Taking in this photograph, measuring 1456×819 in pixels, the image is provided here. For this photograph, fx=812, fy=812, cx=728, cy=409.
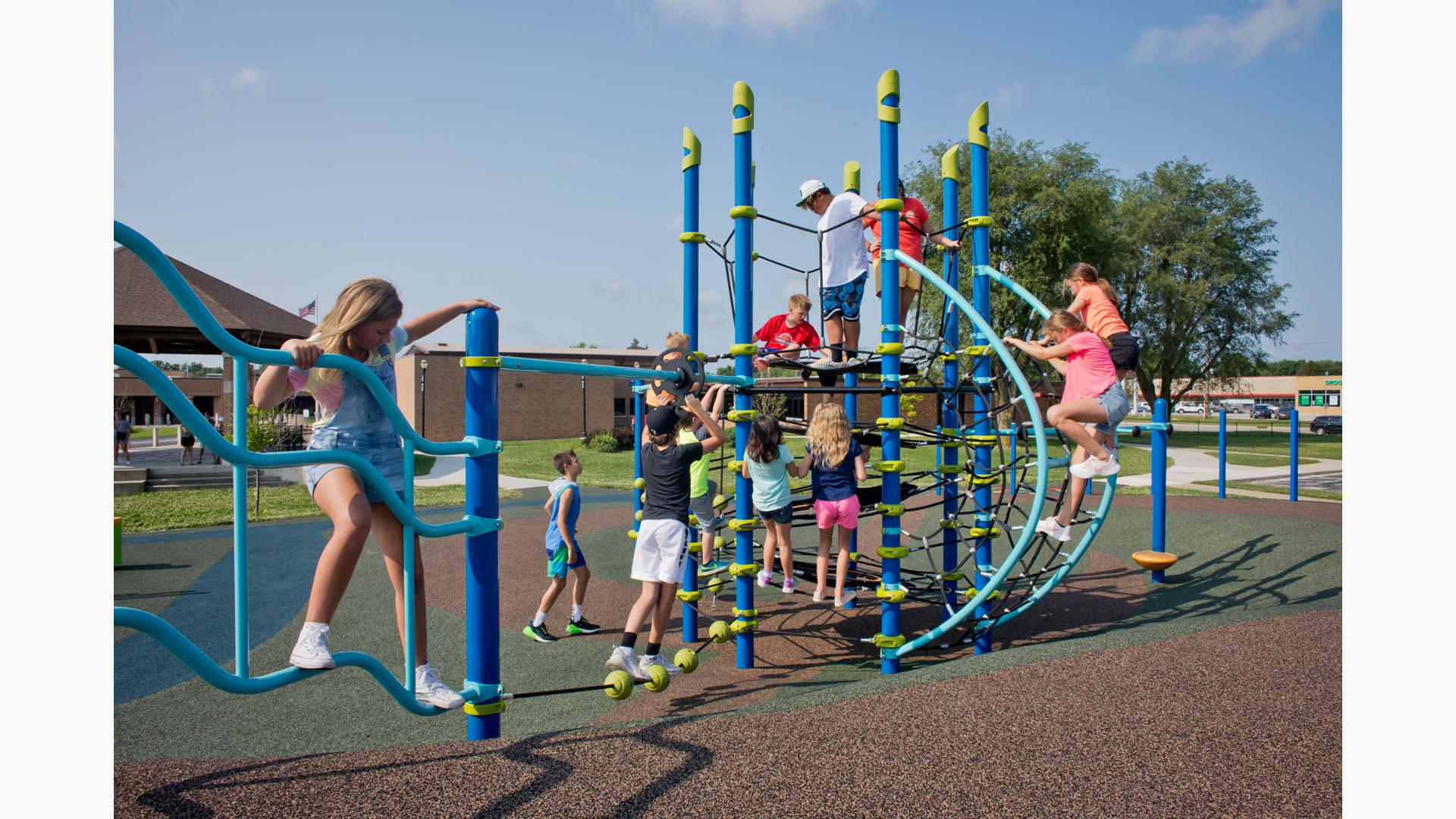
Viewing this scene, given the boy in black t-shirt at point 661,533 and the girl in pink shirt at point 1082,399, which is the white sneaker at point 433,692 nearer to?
the boy in black t-shirt at point 661,533

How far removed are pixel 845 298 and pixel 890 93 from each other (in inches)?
56.4

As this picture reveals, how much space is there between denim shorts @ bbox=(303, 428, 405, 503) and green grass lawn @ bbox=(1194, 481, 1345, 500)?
1629cm

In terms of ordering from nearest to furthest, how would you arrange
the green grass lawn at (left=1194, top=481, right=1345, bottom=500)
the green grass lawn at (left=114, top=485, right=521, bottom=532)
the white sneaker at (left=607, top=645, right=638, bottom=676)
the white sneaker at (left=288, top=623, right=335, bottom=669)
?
the white sneaker at (left=288, top=623, right=335, bottom=669), the white sneaker at (left=607, top=645, right=638, bottom=676), the green grass lawn at (left=114, top=485, right=521, bottom=532), the green grass lawn at (left=1194, top=481, right=1345, bottom=500)

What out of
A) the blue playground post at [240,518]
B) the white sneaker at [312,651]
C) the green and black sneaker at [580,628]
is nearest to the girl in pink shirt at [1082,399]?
the green and black sneaker at [580,628]

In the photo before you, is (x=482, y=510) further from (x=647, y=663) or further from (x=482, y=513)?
(x=647, y=663)

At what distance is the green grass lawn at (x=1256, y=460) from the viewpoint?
2359 centimetres

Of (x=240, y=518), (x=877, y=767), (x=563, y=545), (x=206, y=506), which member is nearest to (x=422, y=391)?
(x=206, y=506)

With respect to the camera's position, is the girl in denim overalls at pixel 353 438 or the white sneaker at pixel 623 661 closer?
the girl in denim overalls at pixel 353 438

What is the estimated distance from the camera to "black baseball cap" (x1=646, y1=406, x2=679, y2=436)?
4543 mm

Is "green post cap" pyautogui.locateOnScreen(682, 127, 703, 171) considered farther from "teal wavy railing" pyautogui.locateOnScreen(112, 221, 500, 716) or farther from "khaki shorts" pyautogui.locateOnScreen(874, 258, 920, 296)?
"teal wavy railing" pyautogui.locateOnScreen(112, 221, 500, 716)

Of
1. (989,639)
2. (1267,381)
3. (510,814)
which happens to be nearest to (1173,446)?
(989,639)

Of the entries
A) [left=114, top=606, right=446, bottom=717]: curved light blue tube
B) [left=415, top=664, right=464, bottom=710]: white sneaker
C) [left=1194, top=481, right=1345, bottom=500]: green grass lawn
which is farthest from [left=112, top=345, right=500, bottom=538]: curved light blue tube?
[left=1194, top=481, right=1345, bottom=500]: green grass lawn

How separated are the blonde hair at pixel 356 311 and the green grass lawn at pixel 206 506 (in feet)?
31.8

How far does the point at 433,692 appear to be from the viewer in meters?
2.98
